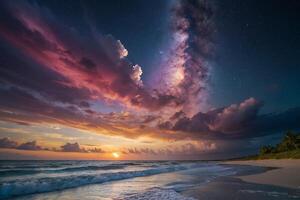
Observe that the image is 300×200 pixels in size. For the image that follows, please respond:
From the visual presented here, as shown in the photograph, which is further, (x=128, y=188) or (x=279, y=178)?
(x=279, y=178)

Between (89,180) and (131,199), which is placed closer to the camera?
(131,199)

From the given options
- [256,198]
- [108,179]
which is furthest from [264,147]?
[256,198]

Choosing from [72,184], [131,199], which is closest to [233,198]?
[131,199]

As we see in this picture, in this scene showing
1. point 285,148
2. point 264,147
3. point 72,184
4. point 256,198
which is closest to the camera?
point 256,198

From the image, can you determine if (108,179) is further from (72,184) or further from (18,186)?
(18,186)

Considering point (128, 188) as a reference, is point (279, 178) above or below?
above

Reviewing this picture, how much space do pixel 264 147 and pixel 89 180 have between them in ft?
313

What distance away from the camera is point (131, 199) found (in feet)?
36.9

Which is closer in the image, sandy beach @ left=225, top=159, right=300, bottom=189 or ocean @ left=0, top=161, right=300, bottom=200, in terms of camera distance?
ocean @ left=0, top=161, right=300, bottom=200

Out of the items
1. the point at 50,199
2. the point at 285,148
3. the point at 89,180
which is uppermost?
the point at 285,148

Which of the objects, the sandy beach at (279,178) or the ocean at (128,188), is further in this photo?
the sandy beach at (279,178)

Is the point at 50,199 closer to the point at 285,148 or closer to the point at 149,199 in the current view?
the point at 149,199

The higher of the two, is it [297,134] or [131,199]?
[297,134]

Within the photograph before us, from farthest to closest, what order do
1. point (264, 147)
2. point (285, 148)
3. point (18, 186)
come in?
point (264, 147)
point (285, 148)
point (18, 186)
